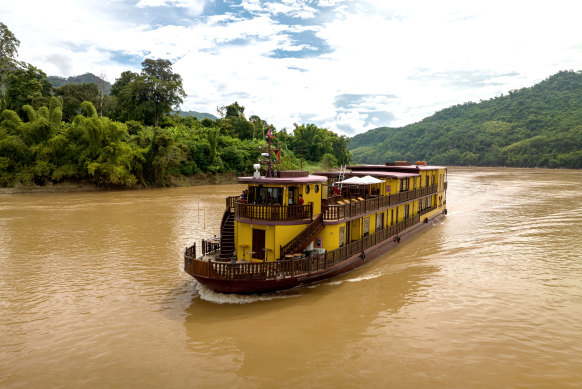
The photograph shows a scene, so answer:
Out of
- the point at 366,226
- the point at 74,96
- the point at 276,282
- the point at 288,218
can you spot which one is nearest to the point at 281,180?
the point at 288,218

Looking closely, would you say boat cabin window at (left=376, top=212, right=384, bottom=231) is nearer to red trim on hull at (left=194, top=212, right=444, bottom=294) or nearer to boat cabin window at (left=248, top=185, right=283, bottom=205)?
red trim on hull at (left=194, top=212, right=444, bottom=294)

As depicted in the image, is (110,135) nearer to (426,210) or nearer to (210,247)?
(210,247)

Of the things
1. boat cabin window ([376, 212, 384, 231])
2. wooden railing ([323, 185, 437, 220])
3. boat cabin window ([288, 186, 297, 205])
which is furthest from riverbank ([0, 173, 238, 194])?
boat cabin window ([288, 186, 297, 205])

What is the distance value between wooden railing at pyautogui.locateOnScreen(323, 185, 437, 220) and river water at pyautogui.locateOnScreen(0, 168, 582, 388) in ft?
10.1

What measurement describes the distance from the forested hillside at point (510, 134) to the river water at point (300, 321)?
112641 mm

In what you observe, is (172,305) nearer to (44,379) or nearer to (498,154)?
(44,379)

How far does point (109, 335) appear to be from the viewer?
11.5 metres

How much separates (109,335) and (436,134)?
592 ft

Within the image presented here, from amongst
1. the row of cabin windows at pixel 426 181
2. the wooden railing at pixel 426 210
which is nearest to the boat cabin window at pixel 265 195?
the row of cabin windows at pixel 426 181

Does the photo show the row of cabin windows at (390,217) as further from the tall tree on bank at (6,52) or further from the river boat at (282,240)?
the tall tree on bank at (6,52)

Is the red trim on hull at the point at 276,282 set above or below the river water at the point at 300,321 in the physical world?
above

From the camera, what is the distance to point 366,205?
710 inches

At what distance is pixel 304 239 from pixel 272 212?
1821 millimetres

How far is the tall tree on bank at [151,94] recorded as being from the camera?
70188 millimetres
